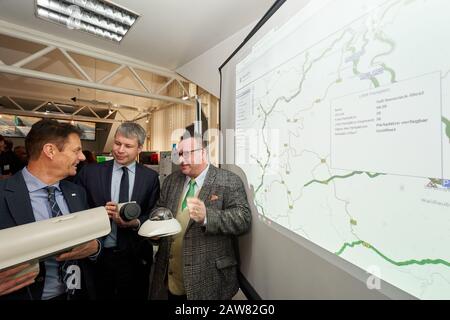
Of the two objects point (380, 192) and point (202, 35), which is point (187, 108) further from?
point (380, 192)

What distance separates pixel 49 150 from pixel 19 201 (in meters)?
0.25

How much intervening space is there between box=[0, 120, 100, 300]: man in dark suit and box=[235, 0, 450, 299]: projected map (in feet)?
3.26

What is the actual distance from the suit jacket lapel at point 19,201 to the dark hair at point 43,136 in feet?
0.45

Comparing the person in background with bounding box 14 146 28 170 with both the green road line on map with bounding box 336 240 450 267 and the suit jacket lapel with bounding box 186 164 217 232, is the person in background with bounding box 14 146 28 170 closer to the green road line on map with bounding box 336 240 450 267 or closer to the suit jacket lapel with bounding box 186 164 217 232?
the suit jacket lapel with bounding box 186 164 217 232

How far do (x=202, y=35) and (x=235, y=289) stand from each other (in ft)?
7.83

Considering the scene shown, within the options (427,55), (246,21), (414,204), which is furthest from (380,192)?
(246,21)

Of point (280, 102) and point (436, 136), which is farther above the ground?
point (280, 102)

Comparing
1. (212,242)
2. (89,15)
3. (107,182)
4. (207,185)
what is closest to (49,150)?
(107,182)

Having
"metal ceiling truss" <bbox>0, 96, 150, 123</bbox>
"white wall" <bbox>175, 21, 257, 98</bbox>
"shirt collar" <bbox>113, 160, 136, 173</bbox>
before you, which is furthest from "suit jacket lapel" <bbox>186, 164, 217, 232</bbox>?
"metal ceiling truss" <bbox>0, 96, 150, 123</bbox>

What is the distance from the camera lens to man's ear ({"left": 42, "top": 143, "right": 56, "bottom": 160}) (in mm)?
957

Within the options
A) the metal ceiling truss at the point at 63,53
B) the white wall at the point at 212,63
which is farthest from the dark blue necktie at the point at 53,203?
the metal ceiling truss at the point at 63,53

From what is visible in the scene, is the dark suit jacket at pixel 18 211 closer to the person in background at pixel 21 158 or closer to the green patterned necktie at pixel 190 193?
the green patterned necktie at pixel 190 193

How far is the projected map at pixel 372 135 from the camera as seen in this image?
0.42m

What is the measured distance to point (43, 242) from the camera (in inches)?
25.8
